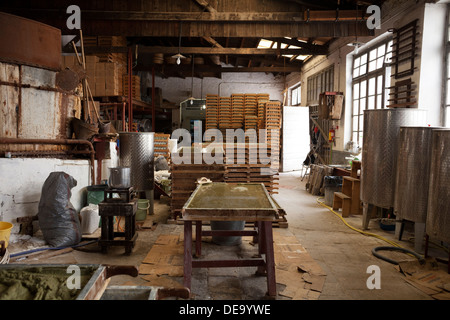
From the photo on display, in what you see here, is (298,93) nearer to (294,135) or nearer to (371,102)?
(294,135)

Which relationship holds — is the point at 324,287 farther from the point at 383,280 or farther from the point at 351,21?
the point at 351,21

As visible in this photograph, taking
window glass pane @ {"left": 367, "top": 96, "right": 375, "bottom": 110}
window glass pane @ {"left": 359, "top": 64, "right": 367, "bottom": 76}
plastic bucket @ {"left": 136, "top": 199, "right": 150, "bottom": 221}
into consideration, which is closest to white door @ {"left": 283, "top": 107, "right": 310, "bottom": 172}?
window glass pane @ {"left": 359, "top": 64, "right": 367, "bottom": 76}

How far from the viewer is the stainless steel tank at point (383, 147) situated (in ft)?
17.0

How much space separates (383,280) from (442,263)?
115 cm

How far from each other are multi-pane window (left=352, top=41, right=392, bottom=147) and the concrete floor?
158 inches

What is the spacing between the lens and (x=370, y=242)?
5.22 m

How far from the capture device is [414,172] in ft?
15.1

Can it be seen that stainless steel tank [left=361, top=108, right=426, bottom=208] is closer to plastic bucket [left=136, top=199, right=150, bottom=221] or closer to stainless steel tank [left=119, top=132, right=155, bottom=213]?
plastic bucket [left=136, top=199, right=150, bottom=221]

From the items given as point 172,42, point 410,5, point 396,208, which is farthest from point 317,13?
point 172,42

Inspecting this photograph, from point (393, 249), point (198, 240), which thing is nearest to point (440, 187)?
point (393, 249)

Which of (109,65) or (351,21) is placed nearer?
(351,21)

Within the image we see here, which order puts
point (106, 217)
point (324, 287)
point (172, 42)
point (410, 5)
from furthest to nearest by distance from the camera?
point (172, 42)
point (410, 5)
point (106, 217)
point (324, 287)

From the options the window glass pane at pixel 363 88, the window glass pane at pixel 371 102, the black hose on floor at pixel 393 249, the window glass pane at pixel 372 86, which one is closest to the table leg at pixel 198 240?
the black hose on floor at pixel 393 249

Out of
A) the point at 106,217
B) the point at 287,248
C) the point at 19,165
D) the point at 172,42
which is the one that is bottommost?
the point at 287,248
